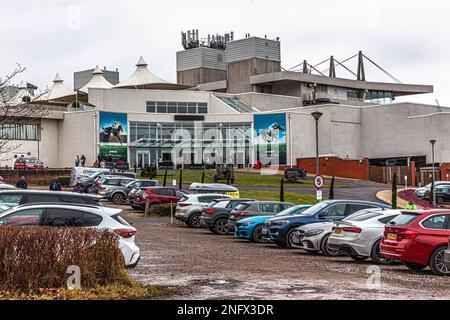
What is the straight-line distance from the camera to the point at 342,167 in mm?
83438

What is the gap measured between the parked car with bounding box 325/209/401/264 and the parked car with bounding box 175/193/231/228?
41.9 ft

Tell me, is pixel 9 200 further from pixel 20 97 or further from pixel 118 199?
pixel 20 97

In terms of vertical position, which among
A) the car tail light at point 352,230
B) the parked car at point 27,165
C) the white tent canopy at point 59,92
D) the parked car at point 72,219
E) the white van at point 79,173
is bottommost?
the car tail light at point 352,230

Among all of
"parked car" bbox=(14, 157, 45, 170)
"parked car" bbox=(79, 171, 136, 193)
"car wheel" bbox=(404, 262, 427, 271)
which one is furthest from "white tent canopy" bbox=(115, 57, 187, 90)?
"car wheel" bbox=(404, 262, 427, 271)

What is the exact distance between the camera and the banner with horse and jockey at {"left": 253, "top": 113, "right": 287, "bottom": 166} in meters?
87.6

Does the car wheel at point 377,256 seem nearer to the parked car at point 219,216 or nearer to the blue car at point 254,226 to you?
the blue car at point 254,226

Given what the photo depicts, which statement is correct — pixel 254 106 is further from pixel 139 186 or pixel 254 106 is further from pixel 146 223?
pixel 146 223

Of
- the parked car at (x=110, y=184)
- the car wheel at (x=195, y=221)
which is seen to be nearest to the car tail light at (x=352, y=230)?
the car wheel at (x=195, y=221)

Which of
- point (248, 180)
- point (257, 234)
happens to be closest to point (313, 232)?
point (257, 234)

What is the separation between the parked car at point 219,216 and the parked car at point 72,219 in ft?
48.3

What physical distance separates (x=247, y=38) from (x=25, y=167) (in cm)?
4777

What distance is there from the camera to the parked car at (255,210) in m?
28.9

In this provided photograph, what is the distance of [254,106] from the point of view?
97.3 m

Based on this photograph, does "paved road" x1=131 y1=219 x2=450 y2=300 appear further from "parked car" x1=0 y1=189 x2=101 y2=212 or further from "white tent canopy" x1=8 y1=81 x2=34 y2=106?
"white tent canopy" x1=8 y1=81 x2=34 y2=106
